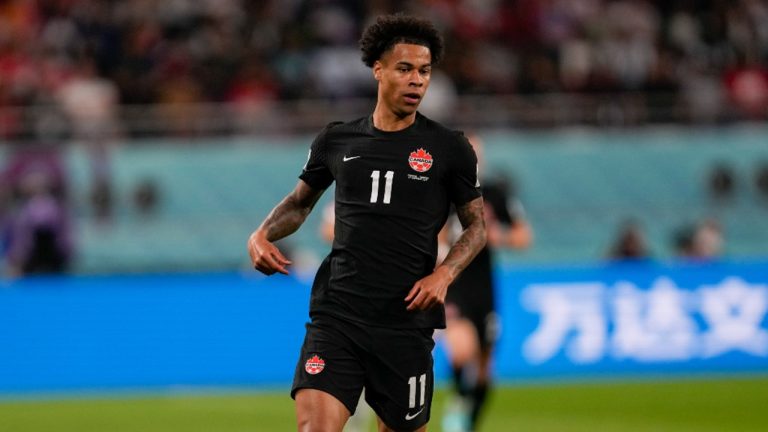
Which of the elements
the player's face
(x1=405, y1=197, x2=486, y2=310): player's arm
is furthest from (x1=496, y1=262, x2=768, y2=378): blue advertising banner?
the player's face

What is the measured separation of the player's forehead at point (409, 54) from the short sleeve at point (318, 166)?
488 mm

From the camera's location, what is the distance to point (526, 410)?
13.8 meters

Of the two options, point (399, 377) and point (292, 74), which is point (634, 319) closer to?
point (292, 74)

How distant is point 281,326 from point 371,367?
9.45 metres

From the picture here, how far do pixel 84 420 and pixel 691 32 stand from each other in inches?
541

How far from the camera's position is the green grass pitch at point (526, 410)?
12.6m

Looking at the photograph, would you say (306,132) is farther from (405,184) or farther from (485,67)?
(405,184)

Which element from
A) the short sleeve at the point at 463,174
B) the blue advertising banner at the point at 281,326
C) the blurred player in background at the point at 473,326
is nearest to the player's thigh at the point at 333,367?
the short sleeve at the point at 463,174

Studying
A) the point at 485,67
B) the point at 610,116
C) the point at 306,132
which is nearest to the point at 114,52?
the point at 306,132

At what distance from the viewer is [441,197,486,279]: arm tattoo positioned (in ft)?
22.4

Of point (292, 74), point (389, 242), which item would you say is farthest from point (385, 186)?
point (292, 74)

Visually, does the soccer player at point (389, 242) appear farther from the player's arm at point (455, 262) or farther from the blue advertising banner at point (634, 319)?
the blue advertising banner at point (634, 319)

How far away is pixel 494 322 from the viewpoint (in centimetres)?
1161

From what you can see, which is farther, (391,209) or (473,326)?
(473,326)
